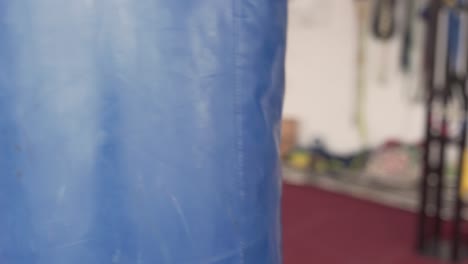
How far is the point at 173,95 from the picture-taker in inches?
51.0

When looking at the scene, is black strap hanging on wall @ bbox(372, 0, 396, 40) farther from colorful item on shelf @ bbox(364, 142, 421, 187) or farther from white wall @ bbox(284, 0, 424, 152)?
colorful item on shelf @ bbox(364, 142, 421, 187)

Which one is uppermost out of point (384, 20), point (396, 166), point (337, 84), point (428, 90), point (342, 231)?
point (384, 20)

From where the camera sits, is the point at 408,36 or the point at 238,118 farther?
the point at 408,36

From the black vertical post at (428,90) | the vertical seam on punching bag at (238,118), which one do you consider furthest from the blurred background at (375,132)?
the vertical seam on punching bag at (238,118)

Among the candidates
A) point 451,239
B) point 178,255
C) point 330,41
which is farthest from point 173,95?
point 330,41

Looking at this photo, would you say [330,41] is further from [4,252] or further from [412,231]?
[4,252]

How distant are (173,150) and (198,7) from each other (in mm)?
295

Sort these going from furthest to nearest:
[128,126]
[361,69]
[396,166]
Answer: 1. [361,69]
2. [396,166]
3. [128,126]

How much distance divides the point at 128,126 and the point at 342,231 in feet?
9.64

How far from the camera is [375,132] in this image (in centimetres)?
482

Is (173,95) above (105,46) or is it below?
below

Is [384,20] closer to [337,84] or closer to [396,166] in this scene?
[337,84]

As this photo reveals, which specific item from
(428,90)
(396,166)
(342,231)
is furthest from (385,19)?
(342,231)

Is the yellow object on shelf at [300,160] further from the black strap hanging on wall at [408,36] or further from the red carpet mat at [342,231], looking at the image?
the black strap hanging on wall at [408,36]
